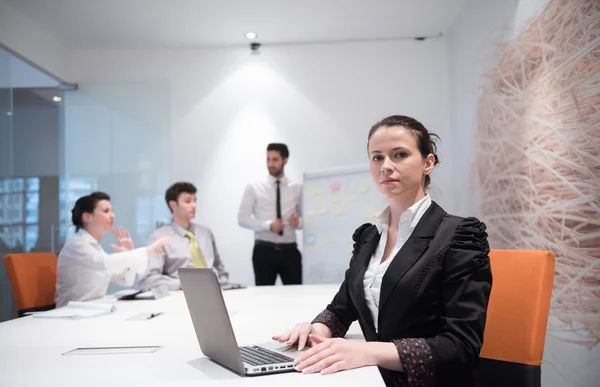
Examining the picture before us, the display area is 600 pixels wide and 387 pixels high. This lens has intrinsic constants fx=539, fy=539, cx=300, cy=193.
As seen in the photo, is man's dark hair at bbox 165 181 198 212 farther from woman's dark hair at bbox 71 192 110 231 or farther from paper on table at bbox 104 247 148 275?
paper on table at bbox 104 247 148 275

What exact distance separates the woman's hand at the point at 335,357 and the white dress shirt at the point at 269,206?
352 cm

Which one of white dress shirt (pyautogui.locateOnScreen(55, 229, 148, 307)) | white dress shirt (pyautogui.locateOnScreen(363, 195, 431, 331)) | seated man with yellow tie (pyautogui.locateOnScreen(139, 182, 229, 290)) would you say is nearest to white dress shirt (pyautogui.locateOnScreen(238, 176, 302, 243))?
seated man with yellow tie (pyautogui.locateOnScreen(139, 182, 229, 290))

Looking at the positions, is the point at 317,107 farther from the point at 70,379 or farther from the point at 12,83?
the point at 70,379

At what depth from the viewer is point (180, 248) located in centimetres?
384

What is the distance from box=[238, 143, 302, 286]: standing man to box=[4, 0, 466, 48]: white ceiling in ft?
4.33

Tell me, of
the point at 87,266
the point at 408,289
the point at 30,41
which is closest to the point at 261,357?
the point at 408,289

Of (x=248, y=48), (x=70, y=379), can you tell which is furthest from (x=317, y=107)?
(x=70, y=379)

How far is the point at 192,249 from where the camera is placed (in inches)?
151

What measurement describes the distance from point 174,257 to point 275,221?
1144 millimetres

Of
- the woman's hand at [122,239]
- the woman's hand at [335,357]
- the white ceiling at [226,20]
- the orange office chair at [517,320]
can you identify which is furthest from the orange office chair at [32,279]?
the white ceiling at [226,20]

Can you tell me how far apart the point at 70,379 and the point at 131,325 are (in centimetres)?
78

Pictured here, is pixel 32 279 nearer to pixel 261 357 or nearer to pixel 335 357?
pixel 261 357

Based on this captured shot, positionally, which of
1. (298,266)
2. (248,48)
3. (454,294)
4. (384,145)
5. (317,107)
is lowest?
(298,266)

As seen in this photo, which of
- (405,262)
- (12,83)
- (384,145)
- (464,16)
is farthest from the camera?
(464,16)
